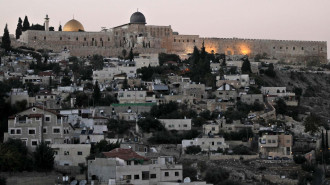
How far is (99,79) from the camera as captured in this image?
5850 centimetres

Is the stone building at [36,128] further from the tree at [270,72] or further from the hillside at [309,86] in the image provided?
the tree at [270,72]

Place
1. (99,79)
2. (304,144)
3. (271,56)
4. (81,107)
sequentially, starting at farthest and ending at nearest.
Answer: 1. (271,56)
2. (99,79)
3. (81,107)
4. (304,144)

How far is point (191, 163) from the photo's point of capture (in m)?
41.0

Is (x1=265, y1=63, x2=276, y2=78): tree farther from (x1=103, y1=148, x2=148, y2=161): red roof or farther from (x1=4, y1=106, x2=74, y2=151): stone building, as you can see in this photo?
(x1=103, y1=148, x2=148, y2=161): red roof

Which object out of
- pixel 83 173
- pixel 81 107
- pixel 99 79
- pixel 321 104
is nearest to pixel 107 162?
pixel 83 173

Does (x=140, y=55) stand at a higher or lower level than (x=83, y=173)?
higher

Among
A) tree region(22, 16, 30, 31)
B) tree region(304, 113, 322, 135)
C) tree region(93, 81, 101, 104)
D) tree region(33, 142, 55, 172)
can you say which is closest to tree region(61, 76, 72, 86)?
tree region(93, 81, 101, 104)

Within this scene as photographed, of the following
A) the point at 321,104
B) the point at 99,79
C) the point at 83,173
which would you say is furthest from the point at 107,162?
the point at 321,104

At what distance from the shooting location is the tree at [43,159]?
35250 millimetres

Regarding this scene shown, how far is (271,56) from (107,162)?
161ft

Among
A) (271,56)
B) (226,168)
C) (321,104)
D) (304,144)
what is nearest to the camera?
(226,168)

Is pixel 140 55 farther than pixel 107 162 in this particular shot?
Yes

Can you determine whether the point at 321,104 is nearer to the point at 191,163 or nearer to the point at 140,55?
the point at 140,55

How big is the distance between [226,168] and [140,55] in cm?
2939
